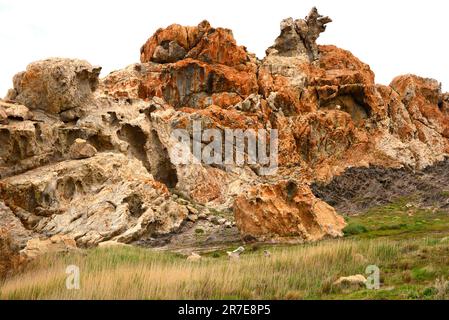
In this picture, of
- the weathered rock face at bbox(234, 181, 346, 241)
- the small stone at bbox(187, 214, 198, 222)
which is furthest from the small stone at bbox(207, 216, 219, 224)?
the weathered rock face at bbox(234, 181, 346, 241)

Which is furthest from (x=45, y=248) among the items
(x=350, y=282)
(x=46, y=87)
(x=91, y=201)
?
(x=46, y=87)

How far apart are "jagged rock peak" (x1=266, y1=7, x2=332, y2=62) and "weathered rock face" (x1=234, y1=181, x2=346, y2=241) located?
142 ft

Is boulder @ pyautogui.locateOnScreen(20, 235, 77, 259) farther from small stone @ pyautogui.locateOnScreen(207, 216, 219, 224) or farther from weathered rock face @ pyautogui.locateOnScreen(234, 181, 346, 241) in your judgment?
small stone @ pyautogui.locateOnScreen(207, 216, 219, 224)

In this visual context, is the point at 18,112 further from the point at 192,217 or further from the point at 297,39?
the point at 297,39

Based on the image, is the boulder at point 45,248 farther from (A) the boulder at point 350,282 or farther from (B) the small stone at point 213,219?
(B) the small stone at point 213,219

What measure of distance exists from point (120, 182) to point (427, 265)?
25.2m

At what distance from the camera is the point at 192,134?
54094 mm

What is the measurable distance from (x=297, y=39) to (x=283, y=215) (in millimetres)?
47032

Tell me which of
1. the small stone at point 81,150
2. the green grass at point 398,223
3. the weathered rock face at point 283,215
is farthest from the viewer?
the small stone at point 81,150

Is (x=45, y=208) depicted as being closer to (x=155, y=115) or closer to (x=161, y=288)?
(x=155, y=115)

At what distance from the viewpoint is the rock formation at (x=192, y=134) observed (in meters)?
34.5

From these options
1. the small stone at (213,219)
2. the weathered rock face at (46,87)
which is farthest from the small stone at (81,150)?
the small stone at (213,219)

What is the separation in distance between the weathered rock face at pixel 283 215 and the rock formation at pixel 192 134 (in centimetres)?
7

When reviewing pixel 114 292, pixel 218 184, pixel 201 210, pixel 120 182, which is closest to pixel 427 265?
pixel 114 292
